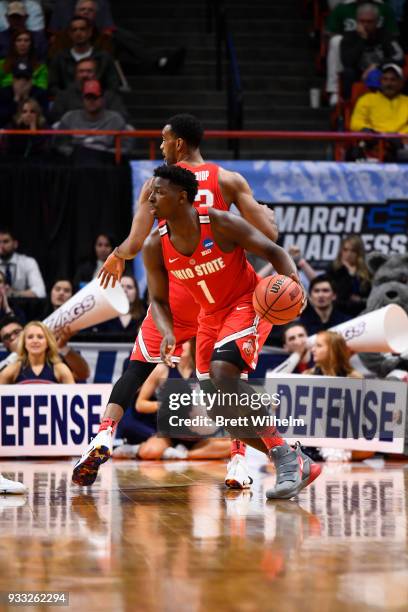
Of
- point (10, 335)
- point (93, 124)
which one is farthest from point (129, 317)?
point (93, 124)

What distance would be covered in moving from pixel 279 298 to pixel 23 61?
8191mm

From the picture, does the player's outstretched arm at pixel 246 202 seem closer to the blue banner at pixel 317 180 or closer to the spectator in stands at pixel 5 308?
the spectator in stands at pixel 5 308

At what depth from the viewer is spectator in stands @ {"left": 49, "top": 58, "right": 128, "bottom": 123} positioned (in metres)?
12.3

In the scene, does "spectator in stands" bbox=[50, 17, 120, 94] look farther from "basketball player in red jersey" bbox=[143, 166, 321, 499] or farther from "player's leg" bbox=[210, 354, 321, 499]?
"player's leg" bbox=[210, 354, 321, 499]

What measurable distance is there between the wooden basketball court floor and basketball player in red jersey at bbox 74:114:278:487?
8.9 inches

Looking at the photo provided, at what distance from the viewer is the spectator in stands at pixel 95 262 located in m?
10.6

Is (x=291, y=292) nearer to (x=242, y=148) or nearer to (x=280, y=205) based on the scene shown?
(x=280, y=205)

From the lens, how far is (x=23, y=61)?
12.7m

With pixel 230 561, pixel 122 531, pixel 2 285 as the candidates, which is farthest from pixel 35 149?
pixel 230 561

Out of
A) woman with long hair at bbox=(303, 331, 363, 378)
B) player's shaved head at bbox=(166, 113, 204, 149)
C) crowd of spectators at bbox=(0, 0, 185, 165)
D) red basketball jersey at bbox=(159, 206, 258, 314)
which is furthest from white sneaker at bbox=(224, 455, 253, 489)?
crowd of spectators at bbox=(0, 0, 185, 165)

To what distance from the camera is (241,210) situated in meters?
5.98

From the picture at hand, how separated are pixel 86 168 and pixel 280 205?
6.63 ft

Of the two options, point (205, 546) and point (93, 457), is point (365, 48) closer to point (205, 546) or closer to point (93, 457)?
point (93, 457)

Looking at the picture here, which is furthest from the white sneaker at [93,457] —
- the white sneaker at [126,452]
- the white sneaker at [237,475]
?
the white sneaker at [126,452]
